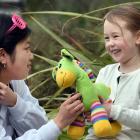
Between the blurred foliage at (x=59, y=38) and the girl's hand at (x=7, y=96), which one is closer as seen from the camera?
the girl's hand at (x=7, y=96)

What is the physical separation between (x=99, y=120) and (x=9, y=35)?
1.62 feet

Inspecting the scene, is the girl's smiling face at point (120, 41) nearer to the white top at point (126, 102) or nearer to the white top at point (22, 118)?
the white top at point (126, 102)

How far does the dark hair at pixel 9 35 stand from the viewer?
1928 mm

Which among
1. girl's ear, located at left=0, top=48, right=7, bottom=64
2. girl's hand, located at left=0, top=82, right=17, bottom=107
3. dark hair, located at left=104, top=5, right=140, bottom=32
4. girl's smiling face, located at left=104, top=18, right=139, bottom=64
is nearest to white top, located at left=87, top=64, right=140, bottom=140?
girl's smiling face, located at left=104, top=18, right=139, bottom=64

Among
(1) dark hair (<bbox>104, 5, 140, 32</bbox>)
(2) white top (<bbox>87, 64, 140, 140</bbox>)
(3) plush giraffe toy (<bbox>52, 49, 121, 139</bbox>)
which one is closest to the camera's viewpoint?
(3) plush giraffe toy (<bbox>52, 49, 121, 139</bbox>)

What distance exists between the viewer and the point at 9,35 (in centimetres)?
193

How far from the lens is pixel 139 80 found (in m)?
1.94

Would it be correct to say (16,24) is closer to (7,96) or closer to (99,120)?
(7,96)

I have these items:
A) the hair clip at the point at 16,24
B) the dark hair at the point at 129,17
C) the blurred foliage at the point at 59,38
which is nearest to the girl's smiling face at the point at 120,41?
the dark hair at the point at 129,17

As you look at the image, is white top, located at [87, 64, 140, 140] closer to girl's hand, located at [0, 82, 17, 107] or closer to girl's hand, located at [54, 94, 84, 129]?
girl's hand, located at [54, 94, 84, 129]

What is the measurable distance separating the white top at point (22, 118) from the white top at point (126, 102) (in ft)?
0.80

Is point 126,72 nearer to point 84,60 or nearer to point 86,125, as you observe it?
point 86,125

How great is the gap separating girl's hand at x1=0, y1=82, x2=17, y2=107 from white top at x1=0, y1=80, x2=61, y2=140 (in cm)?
3

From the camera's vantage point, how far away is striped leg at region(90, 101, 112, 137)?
177 cm
